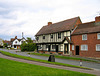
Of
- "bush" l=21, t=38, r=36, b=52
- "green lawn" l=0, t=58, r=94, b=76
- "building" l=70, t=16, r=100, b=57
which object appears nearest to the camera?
"green lawn" l=0, t=58, r=94, b=76

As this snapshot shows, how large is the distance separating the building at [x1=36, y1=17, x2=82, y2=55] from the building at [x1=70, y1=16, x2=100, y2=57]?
62.8 inches

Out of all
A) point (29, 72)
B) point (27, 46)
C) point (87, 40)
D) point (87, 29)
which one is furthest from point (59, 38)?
point (29, 72)

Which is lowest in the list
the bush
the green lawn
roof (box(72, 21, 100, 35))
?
the green lawn

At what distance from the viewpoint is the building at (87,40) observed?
28.2 m

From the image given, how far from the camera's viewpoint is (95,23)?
102ft

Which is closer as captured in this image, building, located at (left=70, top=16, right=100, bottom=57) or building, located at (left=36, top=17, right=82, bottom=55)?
building, located at (left=70, top=16, right=100, bottom=57)

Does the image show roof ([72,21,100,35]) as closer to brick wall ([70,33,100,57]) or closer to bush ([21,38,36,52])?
brick wall ([70,33,100,57])

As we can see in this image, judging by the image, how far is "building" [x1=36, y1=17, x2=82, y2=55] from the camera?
3508 cm

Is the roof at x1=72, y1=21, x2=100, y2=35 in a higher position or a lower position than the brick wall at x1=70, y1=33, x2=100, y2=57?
higher

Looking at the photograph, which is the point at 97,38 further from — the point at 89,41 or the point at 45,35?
the point at 45,35

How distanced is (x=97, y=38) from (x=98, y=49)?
7.48 ft

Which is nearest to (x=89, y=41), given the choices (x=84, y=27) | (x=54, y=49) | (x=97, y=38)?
(x=97, y=38)

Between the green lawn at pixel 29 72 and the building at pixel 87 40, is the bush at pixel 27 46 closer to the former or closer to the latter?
the building at pixel 87 40

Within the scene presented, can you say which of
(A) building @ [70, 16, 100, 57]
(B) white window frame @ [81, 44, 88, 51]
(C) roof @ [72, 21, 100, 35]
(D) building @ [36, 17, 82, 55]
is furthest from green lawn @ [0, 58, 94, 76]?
(D) building @ [36, 17, 82, 55]
